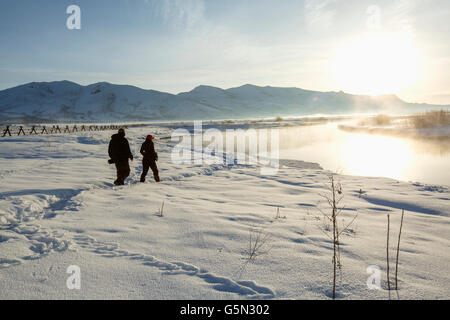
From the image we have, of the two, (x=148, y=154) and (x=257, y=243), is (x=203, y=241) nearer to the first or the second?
(x=257, y=243)

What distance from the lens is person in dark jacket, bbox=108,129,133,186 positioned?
24.3 ft

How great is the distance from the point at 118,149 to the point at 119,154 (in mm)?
150

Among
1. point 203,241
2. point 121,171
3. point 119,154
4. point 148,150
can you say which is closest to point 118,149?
point 119,154

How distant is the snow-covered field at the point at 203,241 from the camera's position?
245 centimetres

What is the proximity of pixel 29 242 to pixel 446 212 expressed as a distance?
7.53 m

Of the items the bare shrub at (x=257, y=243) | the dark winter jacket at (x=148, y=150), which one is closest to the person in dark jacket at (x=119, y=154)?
the dark winter jacket at (x=148, y=150)

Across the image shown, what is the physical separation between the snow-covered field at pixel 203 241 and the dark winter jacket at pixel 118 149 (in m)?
0.89

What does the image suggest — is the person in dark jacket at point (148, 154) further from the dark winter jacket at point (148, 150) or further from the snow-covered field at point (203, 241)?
the snow-covered field at point (203, 241)

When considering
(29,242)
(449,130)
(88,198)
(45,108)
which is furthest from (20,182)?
(45,108)

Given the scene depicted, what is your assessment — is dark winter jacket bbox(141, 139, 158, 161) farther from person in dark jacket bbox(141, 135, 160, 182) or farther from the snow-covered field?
the snow-covered field

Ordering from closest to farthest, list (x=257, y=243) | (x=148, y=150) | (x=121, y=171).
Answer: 1. (x=257, y=243)
2. (x=121, y=171)
3. (x=148, y=150)

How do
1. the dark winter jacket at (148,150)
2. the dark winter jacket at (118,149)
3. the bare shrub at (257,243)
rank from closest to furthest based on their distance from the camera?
the bare shrub at (257,243) < the dark winter jacket at (118,149) < the dark winter jacket at (148,150)

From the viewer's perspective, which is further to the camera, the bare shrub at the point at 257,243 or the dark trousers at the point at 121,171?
the dark trousers at the point at 121,171

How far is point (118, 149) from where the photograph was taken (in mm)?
7441
